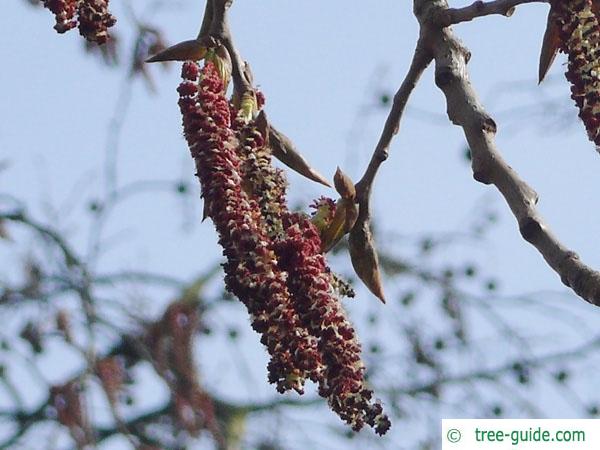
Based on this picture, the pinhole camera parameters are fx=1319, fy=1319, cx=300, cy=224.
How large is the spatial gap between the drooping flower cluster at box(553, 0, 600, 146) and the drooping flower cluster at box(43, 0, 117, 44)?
46 centimetres

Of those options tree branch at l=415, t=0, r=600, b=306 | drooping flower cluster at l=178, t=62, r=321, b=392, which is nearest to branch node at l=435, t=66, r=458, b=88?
tree branch at l=415, t=0, r=600, b=306

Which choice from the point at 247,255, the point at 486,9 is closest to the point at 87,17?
the point at 247,255

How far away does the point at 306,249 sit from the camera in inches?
52.7

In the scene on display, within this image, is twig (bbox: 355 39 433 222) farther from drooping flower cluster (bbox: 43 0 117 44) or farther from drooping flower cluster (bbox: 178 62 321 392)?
drooping flower cluster (bbox: 43 0 117 44)

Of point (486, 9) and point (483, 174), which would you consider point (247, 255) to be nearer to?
point (483, 174)

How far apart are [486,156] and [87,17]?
0.44 metres

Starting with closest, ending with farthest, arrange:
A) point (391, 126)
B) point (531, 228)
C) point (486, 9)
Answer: point (531, 228), point (486, 9), point (391, 126)

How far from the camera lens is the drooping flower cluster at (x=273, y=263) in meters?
1.27

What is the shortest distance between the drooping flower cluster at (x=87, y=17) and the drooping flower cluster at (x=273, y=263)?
0.10m

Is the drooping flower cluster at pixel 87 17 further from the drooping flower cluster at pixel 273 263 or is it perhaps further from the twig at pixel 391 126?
the twig at pixel 391 126

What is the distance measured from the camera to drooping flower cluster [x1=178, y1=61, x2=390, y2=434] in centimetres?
127

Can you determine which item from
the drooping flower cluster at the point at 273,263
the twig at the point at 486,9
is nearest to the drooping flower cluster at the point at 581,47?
the twig at the point at 486,9

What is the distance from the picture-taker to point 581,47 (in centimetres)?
129

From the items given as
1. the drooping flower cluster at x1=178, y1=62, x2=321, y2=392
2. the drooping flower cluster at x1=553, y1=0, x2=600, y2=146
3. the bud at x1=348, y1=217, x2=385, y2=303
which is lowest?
the drooping flower cluster at x1=178, y1=62, x2=321, y2=392
